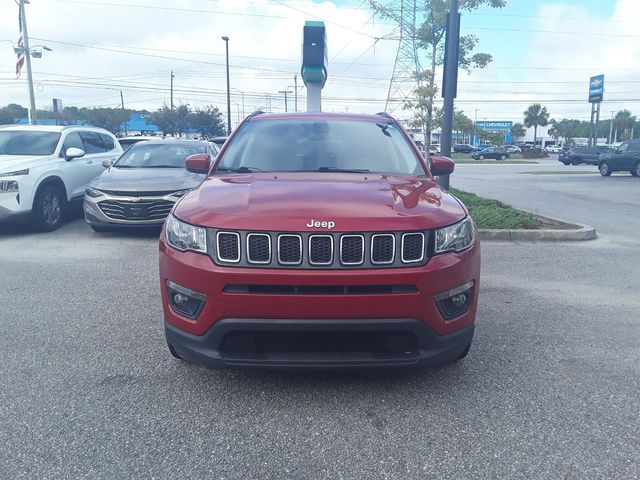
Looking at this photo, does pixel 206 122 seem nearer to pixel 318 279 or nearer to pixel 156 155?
pixel 156 155

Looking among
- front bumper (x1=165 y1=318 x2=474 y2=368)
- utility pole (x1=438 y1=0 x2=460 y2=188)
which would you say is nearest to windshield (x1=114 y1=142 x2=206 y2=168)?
utility pole (x1=438 y1=0 x2=460 y2=188)

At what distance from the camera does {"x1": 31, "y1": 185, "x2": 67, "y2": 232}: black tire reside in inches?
323

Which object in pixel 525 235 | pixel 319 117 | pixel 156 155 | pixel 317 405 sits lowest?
pixel 317 405

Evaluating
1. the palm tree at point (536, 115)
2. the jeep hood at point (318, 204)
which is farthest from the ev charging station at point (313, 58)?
the palm tree at point (536, 115)

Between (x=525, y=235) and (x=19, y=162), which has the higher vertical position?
(x=19, y=162)

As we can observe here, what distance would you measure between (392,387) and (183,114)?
5425 cm

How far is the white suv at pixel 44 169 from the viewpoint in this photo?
7.83 metres

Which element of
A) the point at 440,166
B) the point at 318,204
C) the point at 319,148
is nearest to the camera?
the point at 318,204

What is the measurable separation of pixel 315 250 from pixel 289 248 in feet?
0.45

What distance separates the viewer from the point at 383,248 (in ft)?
9.20

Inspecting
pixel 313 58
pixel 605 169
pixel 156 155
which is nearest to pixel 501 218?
pixel 156 155

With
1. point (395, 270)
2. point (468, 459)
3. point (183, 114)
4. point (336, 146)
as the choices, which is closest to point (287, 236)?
point (395, 270)

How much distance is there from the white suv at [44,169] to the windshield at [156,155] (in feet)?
2.52

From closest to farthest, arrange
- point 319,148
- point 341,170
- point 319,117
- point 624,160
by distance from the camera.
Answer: point 341,170, point 319,148, point 319,117, point 624,160
